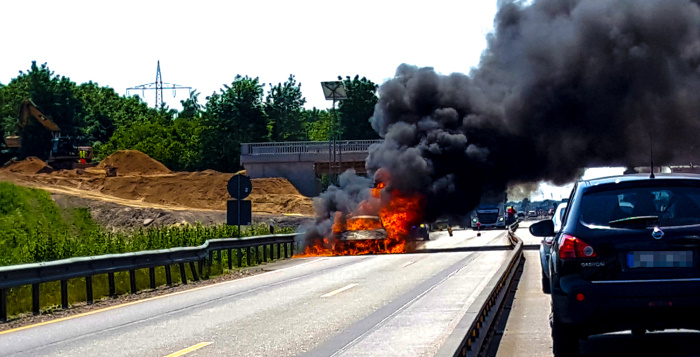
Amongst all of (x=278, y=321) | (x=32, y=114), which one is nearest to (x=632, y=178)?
(x=278, y=321)

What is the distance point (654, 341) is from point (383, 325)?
4032mm

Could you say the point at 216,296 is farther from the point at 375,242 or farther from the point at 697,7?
the point at 697,7

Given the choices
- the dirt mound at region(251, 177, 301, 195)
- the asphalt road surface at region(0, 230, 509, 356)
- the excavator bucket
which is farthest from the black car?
the excavator bucket

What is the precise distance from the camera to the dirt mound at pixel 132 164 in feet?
281

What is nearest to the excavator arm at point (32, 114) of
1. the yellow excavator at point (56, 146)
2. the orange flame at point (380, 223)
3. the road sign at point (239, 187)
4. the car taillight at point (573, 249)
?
the yellow excavator at point (56, 146)

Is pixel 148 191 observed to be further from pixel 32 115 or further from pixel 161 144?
pixel 161 144

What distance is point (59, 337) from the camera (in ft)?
44.3

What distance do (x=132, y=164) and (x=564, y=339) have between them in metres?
79.4

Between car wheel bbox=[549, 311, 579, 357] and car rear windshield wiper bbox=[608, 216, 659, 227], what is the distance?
1034mm

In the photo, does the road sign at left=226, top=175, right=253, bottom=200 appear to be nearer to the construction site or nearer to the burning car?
the burning car

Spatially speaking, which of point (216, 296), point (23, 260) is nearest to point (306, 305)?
point (216, 296)

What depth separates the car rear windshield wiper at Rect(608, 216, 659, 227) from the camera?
8.98 metres

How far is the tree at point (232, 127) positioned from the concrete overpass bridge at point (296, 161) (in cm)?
2065

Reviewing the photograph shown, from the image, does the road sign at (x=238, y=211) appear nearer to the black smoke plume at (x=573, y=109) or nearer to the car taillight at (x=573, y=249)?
the black smoke plume at (x=573, y=109)
